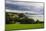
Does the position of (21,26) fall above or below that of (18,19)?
below

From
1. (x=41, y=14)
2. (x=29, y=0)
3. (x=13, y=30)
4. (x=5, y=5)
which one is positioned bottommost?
(x=13, y=30)

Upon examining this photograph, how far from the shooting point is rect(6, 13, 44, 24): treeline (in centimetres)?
162

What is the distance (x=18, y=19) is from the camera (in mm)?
1637

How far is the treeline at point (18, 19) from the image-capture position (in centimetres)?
162

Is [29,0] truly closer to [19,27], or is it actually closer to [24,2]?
[24,2]

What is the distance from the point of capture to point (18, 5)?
1.63 metres

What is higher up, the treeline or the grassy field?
the treeline

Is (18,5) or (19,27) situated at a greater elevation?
(18,5)

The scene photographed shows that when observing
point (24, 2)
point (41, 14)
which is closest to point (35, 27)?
point (41, 14)

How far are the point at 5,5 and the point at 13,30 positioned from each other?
0.50 m

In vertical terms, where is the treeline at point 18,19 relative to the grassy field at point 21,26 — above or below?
above

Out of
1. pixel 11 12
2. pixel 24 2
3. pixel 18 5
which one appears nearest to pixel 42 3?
pixel 24 2
